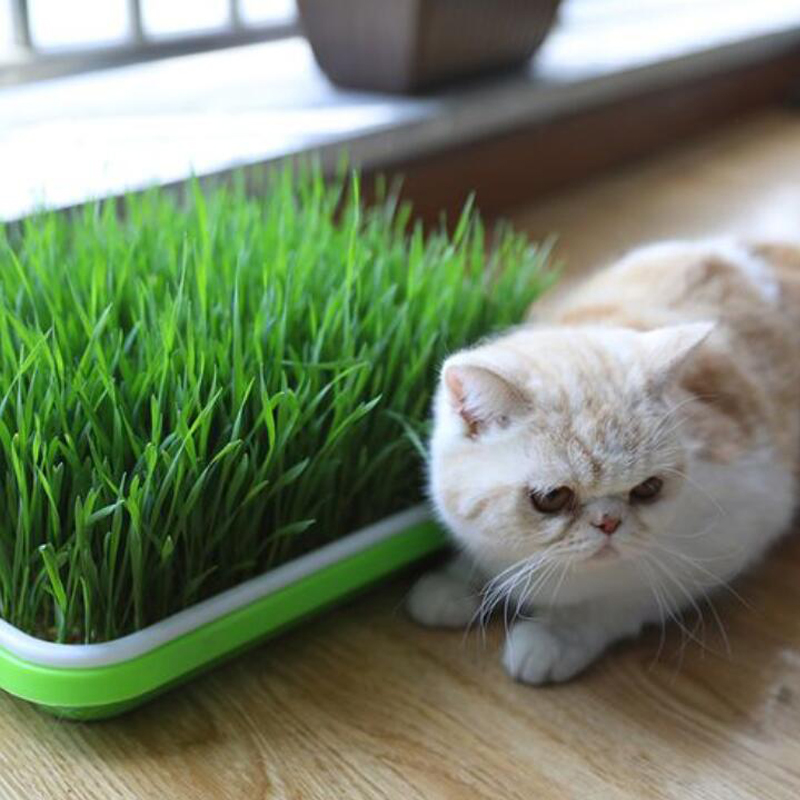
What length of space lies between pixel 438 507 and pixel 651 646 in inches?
7.4

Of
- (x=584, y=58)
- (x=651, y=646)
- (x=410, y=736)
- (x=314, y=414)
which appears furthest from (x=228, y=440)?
(x=584, y=58)

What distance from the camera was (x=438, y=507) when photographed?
2.83 ft

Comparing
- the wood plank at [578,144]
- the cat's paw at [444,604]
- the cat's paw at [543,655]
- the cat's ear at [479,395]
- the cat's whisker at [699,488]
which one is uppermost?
the cat's ear at [479,395]

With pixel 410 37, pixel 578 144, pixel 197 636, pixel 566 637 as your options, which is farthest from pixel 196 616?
pixel 578 144

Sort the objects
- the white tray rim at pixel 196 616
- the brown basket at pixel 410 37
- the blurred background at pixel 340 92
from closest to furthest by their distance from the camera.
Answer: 1. the white tray rim at pixel 196 616
2. the blurred background at pixel 340 92
3. the brown basket at pixel 410 37

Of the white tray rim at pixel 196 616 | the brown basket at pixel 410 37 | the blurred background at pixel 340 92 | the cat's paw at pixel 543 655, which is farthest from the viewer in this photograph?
the brown basket at pixel 410 37

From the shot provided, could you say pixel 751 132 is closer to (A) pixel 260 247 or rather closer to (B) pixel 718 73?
(B) pixel 718 73

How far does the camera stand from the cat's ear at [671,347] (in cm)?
80

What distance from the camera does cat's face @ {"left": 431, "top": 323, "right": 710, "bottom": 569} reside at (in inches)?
30.7

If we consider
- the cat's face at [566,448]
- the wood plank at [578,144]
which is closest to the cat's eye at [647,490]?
the cat's face at [566,448]

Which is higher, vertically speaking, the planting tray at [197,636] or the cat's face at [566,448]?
the cat's face at [566,448]

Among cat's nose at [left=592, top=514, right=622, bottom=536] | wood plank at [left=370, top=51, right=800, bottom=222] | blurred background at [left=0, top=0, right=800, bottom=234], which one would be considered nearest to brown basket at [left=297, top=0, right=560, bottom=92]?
blurred background at [left=0, top=0, right=800, bottom=234]

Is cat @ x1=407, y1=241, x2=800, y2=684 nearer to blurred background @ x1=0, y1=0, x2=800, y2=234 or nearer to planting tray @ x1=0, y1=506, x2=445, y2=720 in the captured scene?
planting tray @ x1=0, y1=506, x2=445, y2=720

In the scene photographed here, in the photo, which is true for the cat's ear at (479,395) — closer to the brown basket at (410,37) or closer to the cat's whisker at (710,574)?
the cat's whisker at (710,574)
